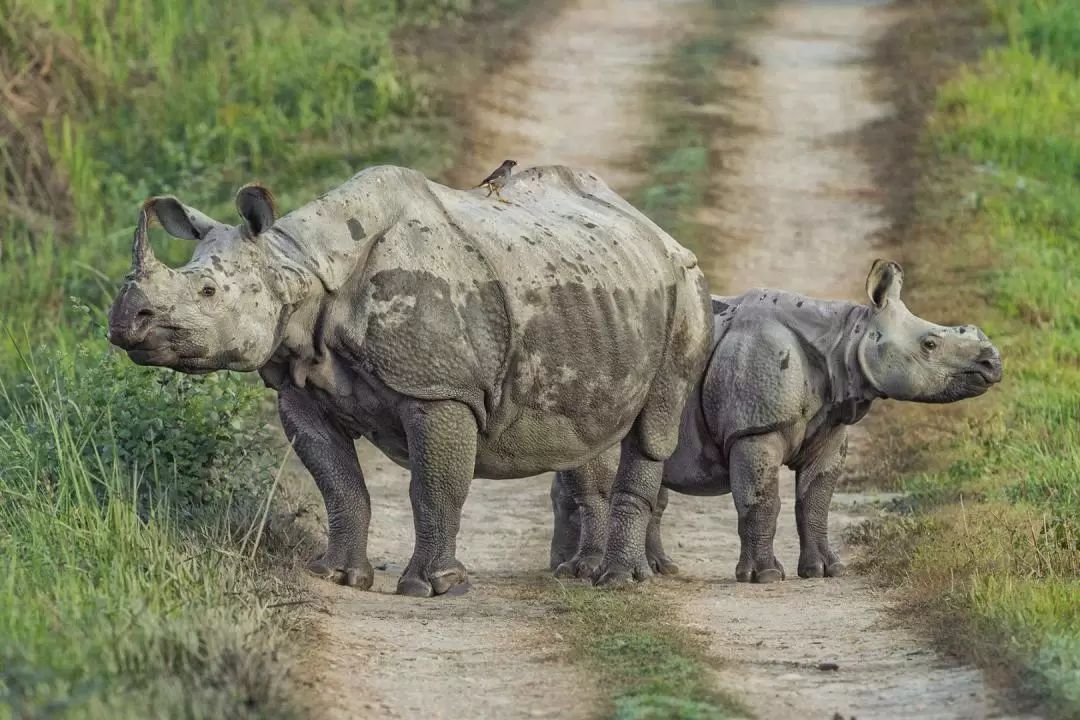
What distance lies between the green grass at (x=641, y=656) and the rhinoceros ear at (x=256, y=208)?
1.91m

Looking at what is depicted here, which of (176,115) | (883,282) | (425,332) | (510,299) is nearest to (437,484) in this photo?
(425,332)

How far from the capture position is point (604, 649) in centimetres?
741

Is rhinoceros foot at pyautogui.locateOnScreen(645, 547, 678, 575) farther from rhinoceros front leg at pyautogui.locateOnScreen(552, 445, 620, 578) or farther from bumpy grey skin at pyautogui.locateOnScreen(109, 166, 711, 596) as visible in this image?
bumpy grey skin at pyautogui.locateOnScreen(109, 166, 711, 596)

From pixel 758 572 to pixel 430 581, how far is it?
177 centimetres

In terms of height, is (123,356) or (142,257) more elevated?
(142,257)

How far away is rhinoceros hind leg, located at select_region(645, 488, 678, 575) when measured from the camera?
1013 cm

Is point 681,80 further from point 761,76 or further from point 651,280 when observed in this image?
point 651,280

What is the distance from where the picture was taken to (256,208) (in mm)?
8078

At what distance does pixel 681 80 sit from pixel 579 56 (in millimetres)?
1393

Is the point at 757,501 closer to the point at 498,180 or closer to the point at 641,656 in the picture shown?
the point at 498,180

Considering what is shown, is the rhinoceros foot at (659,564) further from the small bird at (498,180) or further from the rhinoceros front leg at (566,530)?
the small bird at (498,180)

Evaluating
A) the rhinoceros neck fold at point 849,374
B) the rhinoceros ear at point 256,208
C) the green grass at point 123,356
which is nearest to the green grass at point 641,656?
the green grass at point 123,356

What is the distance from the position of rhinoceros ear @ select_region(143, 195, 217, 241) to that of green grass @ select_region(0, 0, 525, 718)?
776mm

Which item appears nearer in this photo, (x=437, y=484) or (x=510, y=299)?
(x=437, y=484)
